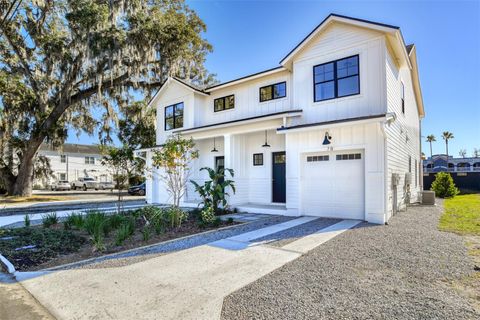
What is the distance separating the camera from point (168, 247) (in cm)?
596

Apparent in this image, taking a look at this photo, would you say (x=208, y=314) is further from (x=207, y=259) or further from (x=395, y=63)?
(x=395, y=63)

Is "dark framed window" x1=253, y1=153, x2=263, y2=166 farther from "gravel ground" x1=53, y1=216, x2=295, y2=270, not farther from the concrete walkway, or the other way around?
the concrete walkway

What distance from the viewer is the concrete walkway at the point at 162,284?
3.21 meters

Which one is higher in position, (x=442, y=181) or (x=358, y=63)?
(x=358, y=63)

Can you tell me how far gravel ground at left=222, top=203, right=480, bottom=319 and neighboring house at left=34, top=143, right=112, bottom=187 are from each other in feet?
123

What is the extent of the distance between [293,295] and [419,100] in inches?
735

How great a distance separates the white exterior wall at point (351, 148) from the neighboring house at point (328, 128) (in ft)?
0.10

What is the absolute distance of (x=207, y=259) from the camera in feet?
16.6

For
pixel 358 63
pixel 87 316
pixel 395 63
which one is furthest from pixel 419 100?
pixel 87 316

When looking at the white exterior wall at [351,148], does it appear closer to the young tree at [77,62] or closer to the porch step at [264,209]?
the porch step at [264,209]

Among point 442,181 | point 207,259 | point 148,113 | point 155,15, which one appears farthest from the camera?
point 148,113

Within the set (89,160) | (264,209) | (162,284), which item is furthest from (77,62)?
(89,160)

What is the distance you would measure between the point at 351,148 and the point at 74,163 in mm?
41322

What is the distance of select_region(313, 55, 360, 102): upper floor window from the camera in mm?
9406
